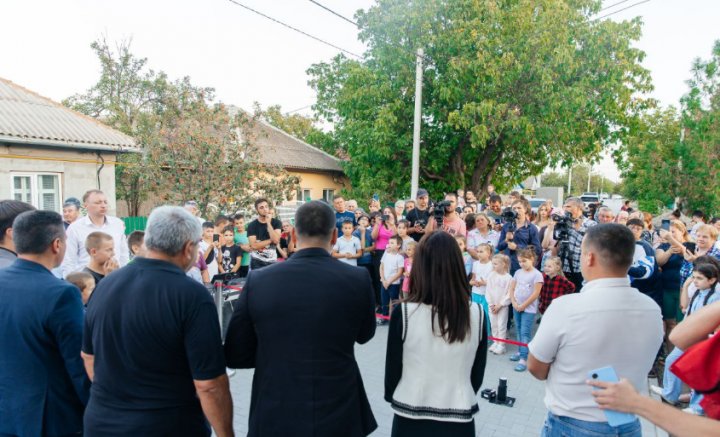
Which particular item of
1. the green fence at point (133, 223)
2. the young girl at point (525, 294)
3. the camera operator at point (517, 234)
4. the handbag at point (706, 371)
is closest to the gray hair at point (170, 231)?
the handbag at point (706, 371)

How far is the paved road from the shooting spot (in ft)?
14.0

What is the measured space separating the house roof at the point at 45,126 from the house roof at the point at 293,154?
8680mm

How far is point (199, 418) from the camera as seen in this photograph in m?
2.23

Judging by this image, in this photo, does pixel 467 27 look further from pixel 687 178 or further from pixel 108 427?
pixel 108 427

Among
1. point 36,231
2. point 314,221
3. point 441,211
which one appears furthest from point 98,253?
point 441,211

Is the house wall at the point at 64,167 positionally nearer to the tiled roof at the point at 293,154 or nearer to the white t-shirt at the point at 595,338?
the tiled roof at the point at 293,154

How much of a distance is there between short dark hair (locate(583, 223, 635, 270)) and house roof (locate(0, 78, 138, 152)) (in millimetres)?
12591

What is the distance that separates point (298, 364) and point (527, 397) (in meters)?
3.68

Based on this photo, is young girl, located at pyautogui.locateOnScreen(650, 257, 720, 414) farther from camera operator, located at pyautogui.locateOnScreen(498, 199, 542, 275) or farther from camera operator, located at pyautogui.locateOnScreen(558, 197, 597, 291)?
camera operator, located at pyautogui.locateOnScreen(498, 199, 542, 275)

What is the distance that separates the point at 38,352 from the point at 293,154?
22.4 metres

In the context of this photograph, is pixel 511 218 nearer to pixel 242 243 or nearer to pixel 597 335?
pixel 242 243

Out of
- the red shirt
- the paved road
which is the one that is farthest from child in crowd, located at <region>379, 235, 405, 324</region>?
the red shirt

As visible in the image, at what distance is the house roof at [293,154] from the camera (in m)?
22.6

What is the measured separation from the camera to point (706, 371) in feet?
4.66
